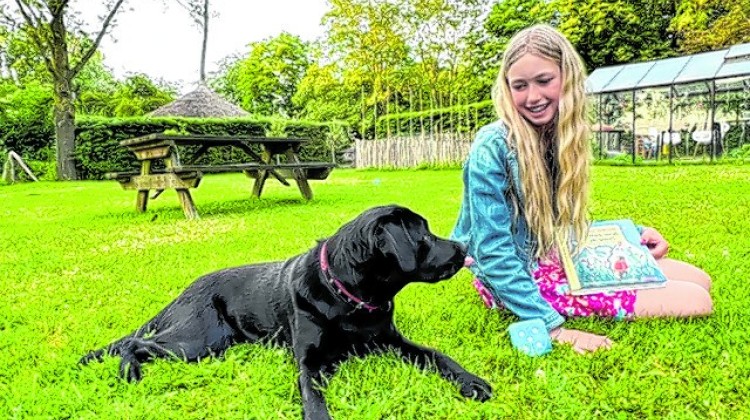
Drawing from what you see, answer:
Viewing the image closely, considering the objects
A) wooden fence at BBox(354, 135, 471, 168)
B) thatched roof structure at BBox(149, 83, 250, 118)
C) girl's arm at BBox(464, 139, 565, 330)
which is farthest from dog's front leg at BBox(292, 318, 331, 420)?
thatched roof structure at BBox(149, 83, 250, 118)

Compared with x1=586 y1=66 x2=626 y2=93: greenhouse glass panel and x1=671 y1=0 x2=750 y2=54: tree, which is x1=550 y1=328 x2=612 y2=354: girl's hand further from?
x1=671 y1=0 x2=750 y2=54: tree

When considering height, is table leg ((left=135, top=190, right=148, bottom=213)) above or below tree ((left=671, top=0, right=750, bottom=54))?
below

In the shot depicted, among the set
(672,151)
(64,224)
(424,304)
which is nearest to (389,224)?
(424,304)

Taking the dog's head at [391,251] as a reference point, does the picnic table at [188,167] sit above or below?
above

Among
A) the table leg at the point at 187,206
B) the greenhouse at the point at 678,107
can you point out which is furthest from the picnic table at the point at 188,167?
the greenhouse at the point at 678,107

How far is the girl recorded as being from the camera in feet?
8.30

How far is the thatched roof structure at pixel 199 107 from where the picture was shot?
2630 centimetres

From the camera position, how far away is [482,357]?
7.69ft

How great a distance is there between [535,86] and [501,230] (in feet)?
2.31

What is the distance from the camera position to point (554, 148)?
8.95 feet

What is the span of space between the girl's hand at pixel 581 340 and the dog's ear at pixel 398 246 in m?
0.88

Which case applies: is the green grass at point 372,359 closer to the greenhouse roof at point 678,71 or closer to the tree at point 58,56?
the greenhouse roof at point 678,71

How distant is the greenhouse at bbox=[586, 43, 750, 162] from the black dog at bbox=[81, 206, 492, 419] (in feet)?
46.9

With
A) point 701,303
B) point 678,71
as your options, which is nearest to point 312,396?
point 701,303
